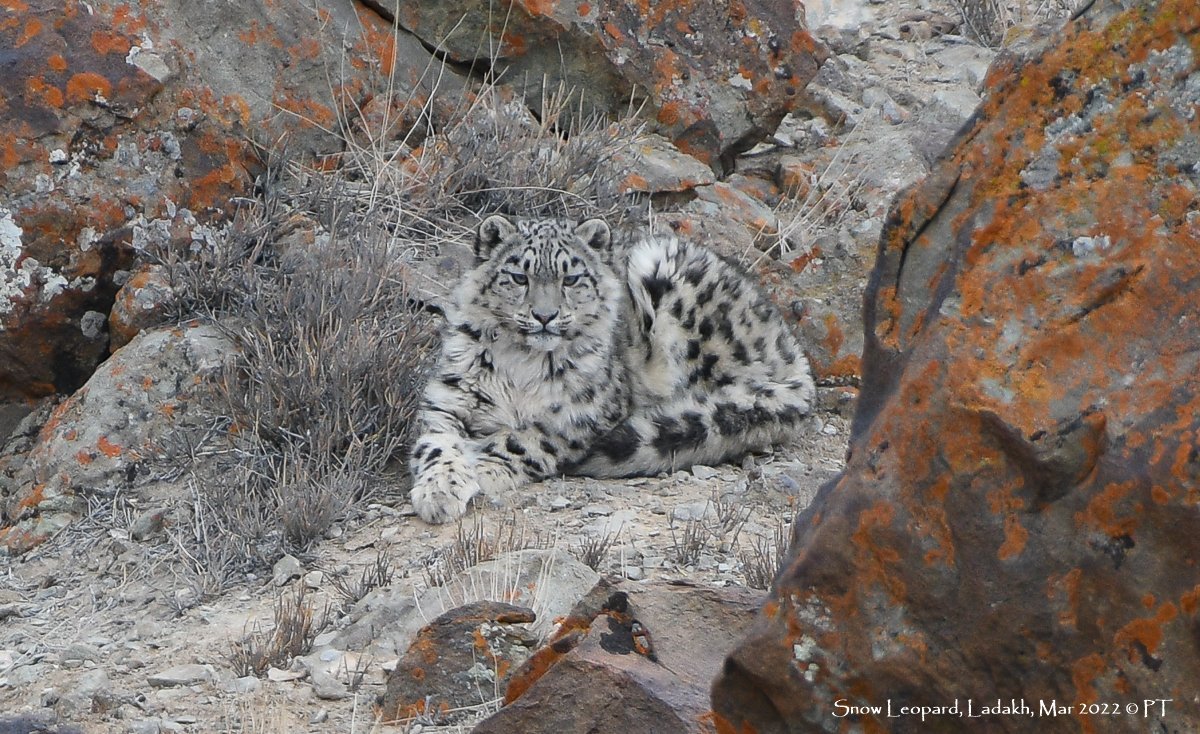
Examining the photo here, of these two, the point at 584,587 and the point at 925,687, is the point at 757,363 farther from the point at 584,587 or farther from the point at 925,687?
the point at 925,687

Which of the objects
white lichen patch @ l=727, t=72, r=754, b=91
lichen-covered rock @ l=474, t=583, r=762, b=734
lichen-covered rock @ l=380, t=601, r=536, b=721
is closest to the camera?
lichen-covered rock @ l=474, t=583, r=762, b=734

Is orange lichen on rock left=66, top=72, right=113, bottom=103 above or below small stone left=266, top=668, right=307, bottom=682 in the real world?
above

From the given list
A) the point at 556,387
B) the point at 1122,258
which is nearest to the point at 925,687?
the point at 1122,258

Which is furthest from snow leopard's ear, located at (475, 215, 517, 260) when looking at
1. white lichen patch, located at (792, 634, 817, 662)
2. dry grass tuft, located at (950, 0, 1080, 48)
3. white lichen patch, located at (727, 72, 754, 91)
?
dry grass tuft, located at (950, 0, 1080, 48)

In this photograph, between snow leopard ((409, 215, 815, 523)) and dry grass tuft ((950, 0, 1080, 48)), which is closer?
snow leopard ((409, 215, 815, 523))

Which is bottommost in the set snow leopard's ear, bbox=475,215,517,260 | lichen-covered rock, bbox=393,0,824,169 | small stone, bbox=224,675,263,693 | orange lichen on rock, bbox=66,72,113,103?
small stone, bbox=224,675,263,693

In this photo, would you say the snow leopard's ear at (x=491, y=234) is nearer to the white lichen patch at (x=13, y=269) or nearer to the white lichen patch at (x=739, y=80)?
the white lichen patch at (x=13, y=269)

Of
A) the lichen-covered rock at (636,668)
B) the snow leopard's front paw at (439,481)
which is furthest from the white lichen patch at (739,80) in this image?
the lichen-covered rock at (636,668)

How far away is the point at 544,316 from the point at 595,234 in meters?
0.66

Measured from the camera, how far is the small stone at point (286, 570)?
6.04 m

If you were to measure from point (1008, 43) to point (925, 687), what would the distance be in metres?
1.37

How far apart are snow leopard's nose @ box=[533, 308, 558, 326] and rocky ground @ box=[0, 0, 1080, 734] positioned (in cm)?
85

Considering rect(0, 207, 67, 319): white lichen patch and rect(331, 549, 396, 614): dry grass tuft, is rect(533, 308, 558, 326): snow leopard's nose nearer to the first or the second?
rect(331, 549, 396, 614): dry grass tuft

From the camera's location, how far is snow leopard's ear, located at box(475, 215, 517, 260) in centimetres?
746
